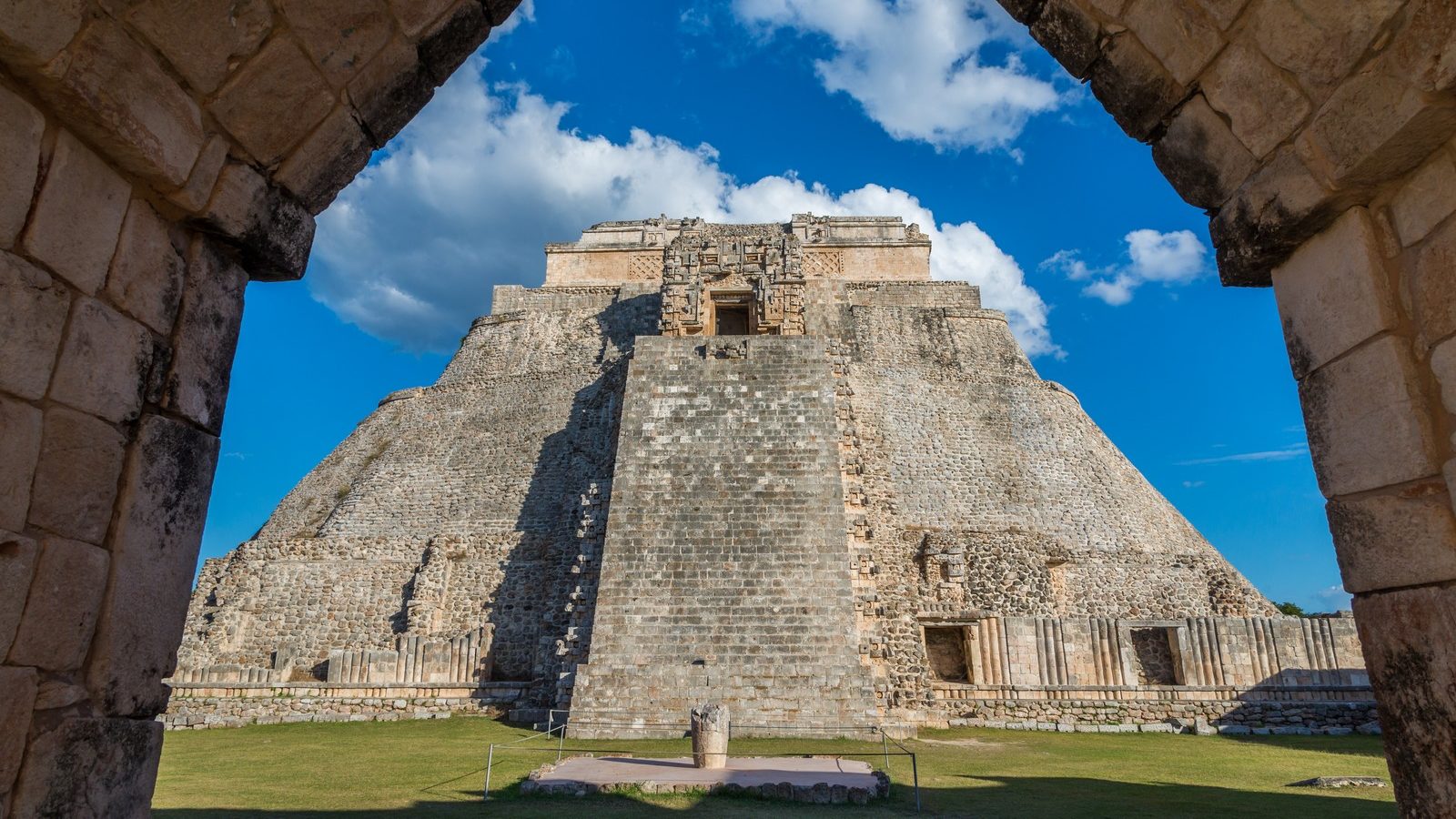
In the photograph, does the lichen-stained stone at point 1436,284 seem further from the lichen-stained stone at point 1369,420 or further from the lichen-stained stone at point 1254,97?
the lichen-stained stone at point 1254,97

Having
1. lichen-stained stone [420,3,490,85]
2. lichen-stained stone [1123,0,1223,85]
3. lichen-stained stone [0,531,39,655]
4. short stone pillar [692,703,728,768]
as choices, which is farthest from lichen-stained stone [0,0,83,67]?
short stone pillar [692,703,728,768]

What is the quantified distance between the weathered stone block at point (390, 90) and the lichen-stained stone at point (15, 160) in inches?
38.3

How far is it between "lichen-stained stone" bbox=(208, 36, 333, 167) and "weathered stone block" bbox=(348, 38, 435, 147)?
14 centimetres

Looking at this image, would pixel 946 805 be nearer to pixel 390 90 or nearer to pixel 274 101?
pixel 390 90

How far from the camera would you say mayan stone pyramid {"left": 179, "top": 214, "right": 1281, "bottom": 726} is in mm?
11539

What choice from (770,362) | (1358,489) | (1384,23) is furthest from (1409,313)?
(770,362)

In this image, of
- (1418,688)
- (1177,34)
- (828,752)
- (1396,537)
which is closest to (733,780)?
(828,752)

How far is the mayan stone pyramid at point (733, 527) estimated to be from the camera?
11.5 metres

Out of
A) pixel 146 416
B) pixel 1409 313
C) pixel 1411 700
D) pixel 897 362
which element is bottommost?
pixel 1411 700

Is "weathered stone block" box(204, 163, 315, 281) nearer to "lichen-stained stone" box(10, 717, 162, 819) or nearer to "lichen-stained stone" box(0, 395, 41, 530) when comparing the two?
"lichen-stained stone" box(0, 395, 41, 530)

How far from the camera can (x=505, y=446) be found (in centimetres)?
2192

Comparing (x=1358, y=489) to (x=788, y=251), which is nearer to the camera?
(x=1358, y=489)

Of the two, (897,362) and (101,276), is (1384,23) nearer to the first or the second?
(101,276)

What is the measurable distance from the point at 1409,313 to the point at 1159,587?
18.2m
